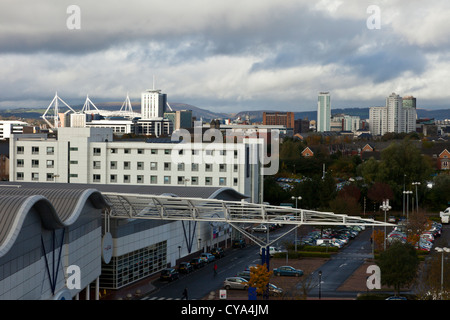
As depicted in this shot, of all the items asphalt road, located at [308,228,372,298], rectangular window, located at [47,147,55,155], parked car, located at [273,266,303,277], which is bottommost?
asphalt road, located at [308,228,372,298]

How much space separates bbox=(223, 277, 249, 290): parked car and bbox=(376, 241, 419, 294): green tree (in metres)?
4.32

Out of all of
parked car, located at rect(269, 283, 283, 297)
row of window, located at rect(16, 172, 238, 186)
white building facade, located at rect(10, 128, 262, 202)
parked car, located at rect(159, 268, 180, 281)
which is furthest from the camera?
row of window, located at rect(16, 172, 238, 186)

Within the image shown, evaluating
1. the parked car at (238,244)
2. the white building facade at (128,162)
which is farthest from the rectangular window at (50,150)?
the parked car at (238,244)

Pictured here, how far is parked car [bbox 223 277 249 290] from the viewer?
20188 mm

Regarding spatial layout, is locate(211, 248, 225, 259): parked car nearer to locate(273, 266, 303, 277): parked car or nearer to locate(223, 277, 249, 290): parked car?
locate(273, 266, 303, 277): parked car

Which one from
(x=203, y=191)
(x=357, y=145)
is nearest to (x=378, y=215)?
(x=203, y=191)

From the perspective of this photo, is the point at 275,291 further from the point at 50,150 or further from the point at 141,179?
the point at 50,150

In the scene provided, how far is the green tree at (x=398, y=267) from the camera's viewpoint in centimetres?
1891

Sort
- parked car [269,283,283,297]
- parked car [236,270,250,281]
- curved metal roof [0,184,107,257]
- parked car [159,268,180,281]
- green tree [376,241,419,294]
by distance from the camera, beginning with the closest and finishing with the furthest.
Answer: curved metal roof [0,184,107,257]
green tree [376,241,419,294]
parked car [269,283,283,297]
parked car [236,270,250,281]
parked car [159,268,180,281]

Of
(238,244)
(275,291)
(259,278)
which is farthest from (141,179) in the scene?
(259,278)

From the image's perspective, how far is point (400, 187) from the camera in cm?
4147

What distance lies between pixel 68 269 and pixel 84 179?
70.3 ft

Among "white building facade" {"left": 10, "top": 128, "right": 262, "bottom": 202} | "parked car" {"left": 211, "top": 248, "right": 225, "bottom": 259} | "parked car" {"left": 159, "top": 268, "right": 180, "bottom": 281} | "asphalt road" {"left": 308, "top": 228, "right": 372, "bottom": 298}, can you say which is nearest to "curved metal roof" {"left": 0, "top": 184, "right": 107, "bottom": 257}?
"parked car" {"left": 159, "top": 268, "right": 180, "bottom": 281}
